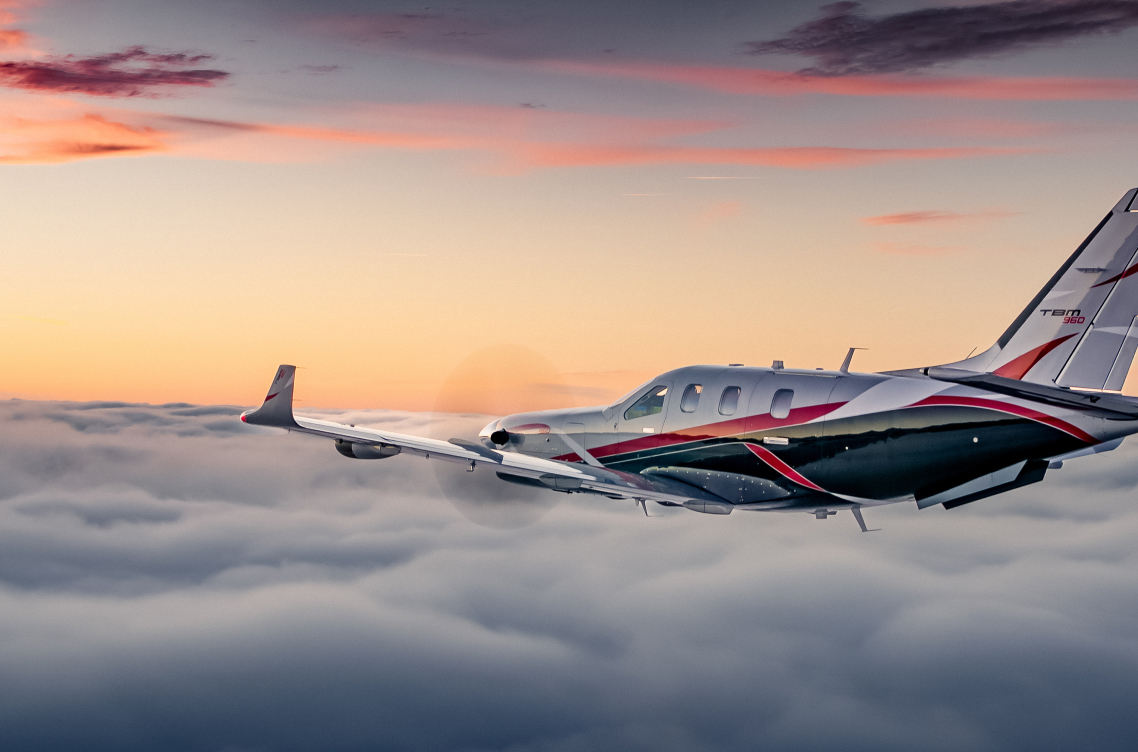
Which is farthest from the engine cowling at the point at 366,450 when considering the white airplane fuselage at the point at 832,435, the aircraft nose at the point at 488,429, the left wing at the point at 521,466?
the white airplane fuselage at the point at 832,435

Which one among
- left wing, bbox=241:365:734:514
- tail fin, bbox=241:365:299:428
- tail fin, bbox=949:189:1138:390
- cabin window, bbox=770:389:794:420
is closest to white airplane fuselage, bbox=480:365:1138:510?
cabin window, bbox=770:389:794:420

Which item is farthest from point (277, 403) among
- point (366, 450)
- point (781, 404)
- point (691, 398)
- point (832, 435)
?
point (832, 435)

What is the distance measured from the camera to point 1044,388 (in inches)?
813

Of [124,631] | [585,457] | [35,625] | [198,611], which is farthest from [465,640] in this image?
[585,457]

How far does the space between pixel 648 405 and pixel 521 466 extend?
476 cm

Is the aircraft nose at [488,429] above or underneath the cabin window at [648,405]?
underneath

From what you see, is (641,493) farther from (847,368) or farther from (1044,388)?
(1044,388)

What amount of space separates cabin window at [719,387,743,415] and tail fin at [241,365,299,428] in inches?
436

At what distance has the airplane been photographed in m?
20.4

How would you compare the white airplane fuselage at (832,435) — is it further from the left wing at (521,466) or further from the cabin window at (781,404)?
the left wing at (521,466)

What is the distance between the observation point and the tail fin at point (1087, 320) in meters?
21.3

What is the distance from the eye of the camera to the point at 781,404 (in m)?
22.6

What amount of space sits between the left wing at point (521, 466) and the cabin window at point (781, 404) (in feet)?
8.75

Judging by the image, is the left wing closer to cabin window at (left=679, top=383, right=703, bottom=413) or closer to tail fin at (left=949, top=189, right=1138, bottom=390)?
cabin window at (left=679, top=383, right=703, bottom=413)
